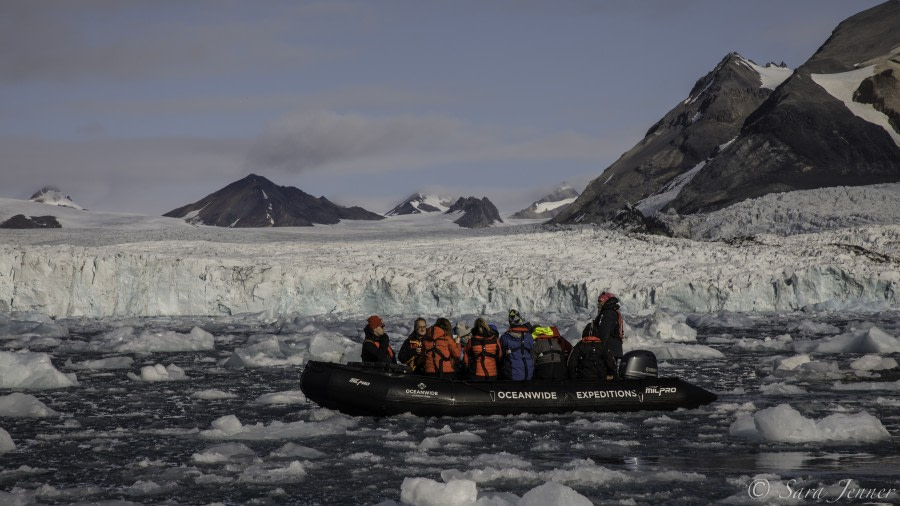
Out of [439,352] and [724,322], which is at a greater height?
[439,352]

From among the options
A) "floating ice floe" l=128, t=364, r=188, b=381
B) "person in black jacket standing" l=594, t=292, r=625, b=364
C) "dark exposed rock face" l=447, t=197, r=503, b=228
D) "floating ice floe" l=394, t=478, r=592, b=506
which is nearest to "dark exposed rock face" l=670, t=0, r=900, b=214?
"floating ice floe" l=128, t=364, r=188, b=381

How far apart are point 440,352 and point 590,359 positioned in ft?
6.87

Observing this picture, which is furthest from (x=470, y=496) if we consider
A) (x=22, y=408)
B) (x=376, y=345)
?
(x=22, y=408)

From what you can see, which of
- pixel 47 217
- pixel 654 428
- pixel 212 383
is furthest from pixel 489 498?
pixel 47 217

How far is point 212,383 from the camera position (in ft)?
56.5

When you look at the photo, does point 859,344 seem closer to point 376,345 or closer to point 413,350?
point 413,350

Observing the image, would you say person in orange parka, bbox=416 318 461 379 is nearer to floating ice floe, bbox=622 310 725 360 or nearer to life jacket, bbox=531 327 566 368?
life jacket, bbox=531 327 566 368

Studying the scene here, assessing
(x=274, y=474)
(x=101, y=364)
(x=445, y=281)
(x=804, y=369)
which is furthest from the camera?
(x=445, y=281)

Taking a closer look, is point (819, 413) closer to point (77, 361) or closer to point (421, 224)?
point (77, 361)

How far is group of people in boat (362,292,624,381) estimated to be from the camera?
1367 centimetres

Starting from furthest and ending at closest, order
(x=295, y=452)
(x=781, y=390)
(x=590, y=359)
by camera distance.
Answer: (x=781, y=390)
(x=590, y=359)
(x=295, y=452)

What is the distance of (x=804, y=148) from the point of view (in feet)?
265

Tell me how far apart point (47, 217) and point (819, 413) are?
9903 cm

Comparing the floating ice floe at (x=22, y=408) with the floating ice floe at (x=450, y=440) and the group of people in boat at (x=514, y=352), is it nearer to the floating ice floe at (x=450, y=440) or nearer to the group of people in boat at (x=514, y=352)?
the group of people in boat at (x=514, y=352)
